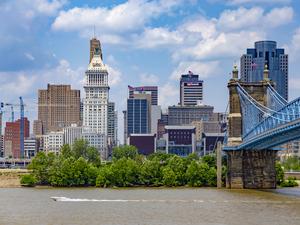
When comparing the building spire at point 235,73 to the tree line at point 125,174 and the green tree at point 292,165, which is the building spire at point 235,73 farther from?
the green tree at point 292,165

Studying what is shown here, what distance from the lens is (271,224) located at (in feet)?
183

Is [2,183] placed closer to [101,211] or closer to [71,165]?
[71,165]

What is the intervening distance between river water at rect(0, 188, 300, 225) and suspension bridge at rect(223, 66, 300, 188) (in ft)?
40.6

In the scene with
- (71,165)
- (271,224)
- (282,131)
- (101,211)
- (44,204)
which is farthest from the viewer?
(71,165)

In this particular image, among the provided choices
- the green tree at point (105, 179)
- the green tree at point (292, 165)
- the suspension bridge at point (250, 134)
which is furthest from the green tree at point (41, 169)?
the green tree at point (292, 165)

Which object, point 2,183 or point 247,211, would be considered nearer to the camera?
point 247,211

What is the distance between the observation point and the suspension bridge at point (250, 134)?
100 m

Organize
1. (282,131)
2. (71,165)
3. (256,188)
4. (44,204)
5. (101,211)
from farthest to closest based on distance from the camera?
(71,165) → (256,188) → (282,131) → (44,204) → (101,211)

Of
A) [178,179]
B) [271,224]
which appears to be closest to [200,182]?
[178,179]

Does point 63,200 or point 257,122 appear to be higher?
point 257,122

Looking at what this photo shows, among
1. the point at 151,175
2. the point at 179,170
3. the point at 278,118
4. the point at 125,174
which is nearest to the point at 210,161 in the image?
the point at 179,170

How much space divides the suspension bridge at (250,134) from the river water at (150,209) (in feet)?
40.6

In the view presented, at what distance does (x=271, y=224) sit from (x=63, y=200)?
2662 centimetres

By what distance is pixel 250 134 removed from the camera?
100 m
